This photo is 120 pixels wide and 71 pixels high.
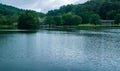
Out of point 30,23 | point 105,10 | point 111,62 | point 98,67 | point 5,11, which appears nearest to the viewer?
point 98,67

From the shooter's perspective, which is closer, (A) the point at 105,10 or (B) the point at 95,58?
(B) the point at 95,58

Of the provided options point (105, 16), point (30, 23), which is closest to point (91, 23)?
point (105, 16)

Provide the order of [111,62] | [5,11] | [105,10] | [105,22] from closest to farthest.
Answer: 1. [111,62]
2. [105,22]
3. [105,10]
4. [5,11]

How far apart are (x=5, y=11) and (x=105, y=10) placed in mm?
80069

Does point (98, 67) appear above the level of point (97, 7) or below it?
below

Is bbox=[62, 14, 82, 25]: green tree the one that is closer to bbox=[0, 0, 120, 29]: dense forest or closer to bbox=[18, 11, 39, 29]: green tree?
Result: bbox=[0, 0, 120, 29]: dense forest

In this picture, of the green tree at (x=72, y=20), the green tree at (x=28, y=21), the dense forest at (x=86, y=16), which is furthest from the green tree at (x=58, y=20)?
the green tree at (x=28, y=21)

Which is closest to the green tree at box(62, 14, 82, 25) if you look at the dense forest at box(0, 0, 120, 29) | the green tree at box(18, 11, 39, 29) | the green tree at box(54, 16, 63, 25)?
the dense forest at box(0, 0, 120, 29)

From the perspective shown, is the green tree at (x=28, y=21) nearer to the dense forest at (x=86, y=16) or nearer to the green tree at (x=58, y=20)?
the dense forest at (x=86, y=16)

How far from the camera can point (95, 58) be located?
26797mm

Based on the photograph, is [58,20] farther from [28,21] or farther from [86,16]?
[28,21]

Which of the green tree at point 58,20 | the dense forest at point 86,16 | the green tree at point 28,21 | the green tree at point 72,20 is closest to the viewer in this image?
the green tree at point 28,21

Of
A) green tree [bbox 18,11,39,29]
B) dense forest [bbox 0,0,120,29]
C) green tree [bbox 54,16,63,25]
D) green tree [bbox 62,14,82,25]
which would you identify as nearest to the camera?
green tree [bbox 18,11,39,29]

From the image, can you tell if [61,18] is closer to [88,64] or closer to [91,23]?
[91,23]
